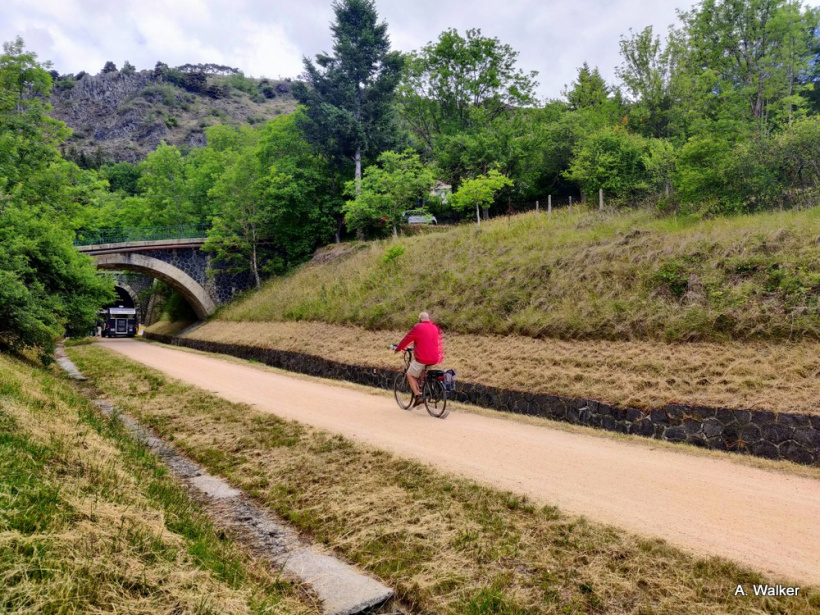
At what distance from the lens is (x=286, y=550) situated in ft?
11.7

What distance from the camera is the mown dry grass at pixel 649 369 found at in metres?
6.82

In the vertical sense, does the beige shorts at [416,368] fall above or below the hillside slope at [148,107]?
below

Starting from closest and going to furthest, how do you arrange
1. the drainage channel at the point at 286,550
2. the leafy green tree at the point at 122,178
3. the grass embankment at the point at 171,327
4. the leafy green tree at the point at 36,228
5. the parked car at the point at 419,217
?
1. the drainage channel at the point at 286,550
2. the leafy green tree at the point at 36,228
3. the parked car at the point at 419,217
4. the grass embankment at the point at 171,327
5. the leafy green tree at the point at 122,178

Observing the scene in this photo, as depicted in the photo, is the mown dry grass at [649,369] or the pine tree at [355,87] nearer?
the mown dry grass at [649,369]

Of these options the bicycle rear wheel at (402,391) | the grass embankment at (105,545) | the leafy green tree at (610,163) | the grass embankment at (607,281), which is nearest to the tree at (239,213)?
the grass embankment at (607,281)

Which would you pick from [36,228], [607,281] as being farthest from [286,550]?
[36,228]

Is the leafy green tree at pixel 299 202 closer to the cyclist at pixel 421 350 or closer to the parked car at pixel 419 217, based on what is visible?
the parked car at pixel 419 217

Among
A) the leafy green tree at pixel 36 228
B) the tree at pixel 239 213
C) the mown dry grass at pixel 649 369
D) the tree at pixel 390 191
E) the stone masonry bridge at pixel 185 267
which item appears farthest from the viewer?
the stone masonry bridge at pixel 185 267

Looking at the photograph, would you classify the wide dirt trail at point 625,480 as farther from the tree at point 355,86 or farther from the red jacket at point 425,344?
the tree at point 355,86

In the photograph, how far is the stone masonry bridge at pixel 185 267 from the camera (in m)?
31.9

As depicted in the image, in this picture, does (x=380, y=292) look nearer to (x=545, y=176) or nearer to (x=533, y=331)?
(x=533, y=331)

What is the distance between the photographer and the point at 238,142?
41.3 metres

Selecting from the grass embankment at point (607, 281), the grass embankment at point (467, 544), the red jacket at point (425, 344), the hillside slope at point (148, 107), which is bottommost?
the grass embankment at point (467, 544)

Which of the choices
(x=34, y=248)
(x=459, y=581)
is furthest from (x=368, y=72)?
(x=459, y=581)
